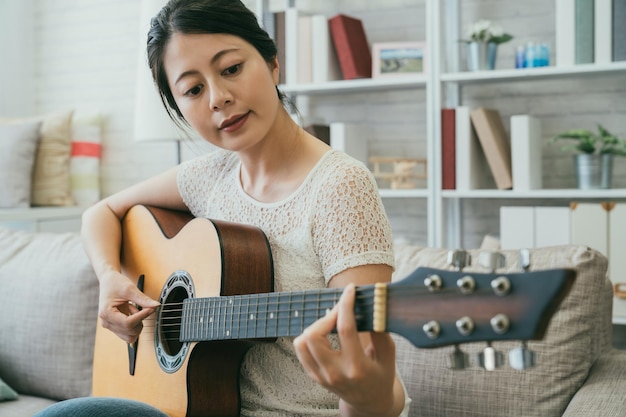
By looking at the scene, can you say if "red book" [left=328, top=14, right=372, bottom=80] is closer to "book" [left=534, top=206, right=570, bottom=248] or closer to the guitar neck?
"book" [left=534, top=206, right=570, bottom=248]

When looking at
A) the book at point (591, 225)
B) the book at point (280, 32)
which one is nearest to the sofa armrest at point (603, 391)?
the book at point (591, 225)

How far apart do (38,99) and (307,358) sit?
3.63m

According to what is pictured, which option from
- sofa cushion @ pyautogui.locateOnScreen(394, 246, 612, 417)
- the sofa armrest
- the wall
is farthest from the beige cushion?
the sofa armrest

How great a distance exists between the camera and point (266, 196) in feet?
4.52

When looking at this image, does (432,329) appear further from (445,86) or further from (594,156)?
(445,86)

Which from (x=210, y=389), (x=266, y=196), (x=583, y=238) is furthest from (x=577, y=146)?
(x=210, y=389)

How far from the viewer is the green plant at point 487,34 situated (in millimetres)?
2838

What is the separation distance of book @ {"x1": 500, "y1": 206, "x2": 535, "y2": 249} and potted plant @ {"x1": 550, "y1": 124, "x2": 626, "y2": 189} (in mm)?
216

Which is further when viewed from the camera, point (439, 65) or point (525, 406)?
point (439, 65)

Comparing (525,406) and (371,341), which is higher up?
(371,341)

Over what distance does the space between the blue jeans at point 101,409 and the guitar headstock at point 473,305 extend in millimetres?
469

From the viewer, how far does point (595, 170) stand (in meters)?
2.68

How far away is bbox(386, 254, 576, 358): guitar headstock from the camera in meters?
0.76

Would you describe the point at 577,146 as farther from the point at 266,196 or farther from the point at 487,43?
the point at 266,196
